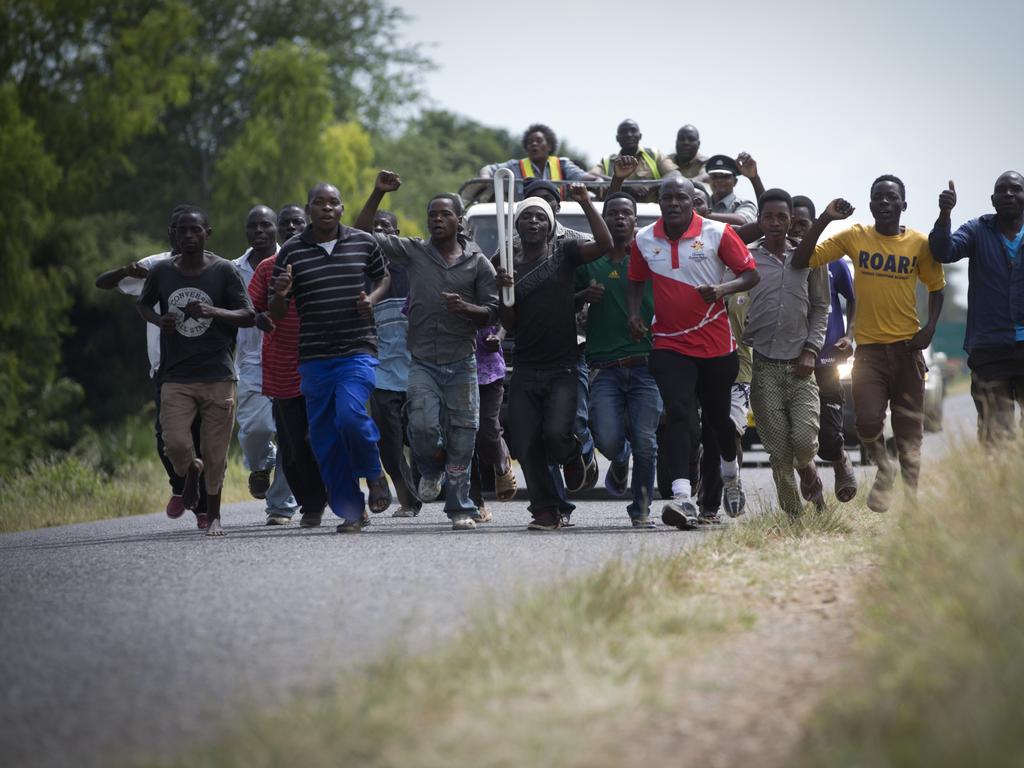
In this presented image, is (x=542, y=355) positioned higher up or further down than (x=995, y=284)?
further down

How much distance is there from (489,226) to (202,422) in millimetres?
4506

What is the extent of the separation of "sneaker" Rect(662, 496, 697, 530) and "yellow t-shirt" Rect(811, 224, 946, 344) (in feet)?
5.02

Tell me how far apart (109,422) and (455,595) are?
32.0 metres

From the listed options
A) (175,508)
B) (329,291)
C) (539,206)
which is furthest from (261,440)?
(539,206)

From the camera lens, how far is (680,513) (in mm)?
10656

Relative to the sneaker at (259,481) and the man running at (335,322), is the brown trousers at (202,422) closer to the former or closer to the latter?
the man running at (335,322)

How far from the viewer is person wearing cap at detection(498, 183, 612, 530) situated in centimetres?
1121

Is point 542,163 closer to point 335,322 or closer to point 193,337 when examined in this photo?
point 335,322

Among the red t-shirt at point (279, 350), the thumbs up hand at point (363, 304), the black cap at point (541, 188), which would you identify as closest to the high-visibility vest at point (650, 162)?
the black cap at point (541, 188)

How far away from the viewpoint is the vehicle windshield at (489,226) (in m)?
14.9

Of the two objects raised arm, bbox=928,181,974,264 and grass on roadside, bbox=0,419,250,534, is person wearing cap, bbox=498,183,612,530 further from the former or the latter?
grass on roadside, bbox=0,419,250,534

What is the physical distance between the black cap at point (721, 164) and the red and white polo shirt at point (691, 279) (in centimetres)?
366

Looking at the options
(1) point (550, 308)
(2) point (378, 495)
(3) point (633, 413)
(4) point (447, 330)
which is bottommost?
(2) point (378, 495)

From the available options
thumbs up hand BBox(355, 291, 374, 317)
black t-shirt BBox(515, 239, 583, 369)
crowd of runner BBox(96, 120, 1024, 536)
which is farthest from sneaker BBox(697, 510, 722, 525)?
thumbs up hand BBox(355, 291, 374, 317)
